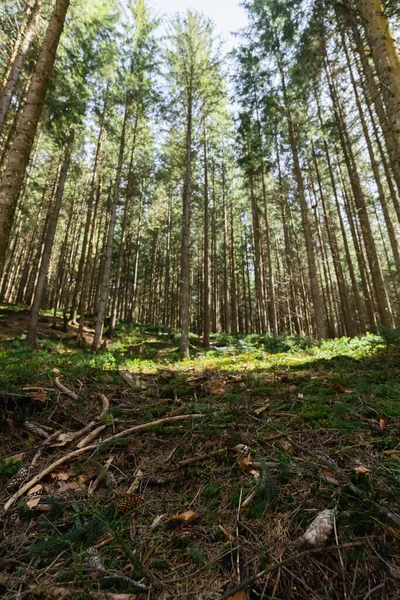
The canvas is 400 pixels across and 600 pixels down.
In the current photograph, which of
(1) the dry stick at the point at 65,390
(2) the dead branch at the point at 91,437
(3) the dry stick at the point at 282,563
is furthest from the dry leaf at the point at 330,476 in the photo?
(1) the dry stick at the point at 65,390

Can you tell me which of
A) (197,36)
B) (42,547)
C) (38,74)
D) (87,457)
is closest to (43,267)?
(38,74)

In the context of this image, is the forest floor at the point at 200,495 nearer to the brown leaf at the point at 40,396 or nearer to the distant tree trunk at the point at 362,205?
the brown leaf at the point at 40,396

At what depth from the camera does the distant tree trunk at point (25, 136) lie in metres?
3.55

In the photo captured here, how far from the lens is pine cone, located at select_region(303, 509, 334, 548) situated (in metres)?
1.52

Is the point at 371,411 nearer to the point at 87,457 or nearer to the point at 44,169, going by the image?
the point at 87,457

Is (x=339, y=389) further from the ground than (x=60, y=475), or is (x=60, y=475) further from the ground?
(x=339, y=389)

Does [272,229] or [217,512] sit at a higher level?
[272,229]

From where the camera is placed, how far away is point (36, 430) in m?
3.30

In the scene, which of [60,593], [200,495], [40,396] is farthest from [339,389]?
[40,396]

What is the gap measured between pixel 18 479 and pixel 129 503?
1180mm

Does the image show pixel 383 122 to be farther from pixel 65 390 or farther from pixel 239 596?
pixel 65 390

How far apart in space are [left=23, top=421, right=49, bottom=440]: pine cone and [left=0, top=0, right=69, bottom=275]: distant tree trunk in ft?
6.47

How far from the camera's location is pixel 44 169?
19734 mm

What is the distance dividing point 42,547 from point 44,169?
76.0ft
